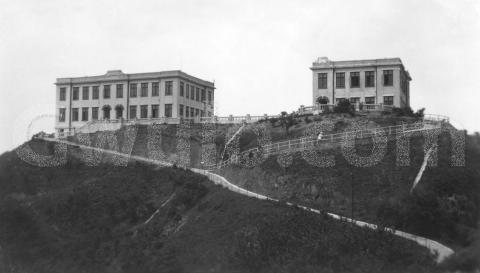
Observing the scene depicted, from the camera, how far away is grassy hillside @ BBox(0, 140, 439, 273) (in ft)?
171

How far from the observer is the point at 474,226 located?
55.7m

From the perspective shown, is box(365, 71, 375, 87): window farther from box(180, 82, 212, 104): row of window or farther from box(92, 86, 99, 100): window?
box(92, 86, 99, 100): window

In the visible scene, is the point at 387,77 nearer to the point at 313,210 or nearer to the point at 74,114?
the point at 313,210

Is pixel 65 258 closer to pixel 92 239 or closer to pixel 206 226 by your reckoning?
pixel 92 239

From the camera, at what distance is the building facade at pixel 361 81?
8338 cm

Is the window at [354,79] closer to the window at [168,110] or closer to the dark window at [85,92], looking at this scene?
the window at [168,110]

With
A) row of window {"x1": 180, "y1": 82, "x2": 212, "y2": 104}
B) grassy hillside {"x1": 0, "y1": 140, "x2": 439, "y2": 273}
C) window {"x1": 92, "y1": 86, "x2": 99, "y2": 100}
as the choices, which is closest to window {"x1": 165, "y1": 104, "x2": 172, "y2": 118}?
row of window {"x1": 180, "y1": 82, "x2": 212, "y2": 104}

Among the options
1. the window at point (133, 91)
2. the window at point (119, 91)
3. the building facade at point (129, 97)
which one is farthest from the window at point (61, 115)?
the window at point (133, 91)

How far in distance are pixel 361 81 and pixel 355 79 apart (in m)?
0.74

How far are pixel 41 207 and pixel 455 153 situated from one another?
1587 inches

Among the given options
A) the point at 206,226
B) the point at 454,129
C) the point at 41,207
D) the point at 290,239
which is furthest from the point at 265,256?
the point at 41,207

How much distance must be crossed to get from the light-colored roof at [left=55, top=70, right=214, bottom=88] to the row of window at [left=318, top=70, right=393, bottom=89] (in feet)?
59.0

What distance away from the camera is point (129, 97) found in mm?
94500

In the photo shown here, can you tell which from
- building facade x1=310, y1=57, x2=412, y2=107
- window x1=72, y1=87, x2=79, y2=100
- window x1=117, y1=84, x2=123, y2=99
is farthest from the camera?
window x1=72, y1=87, x2=79, y2=100
